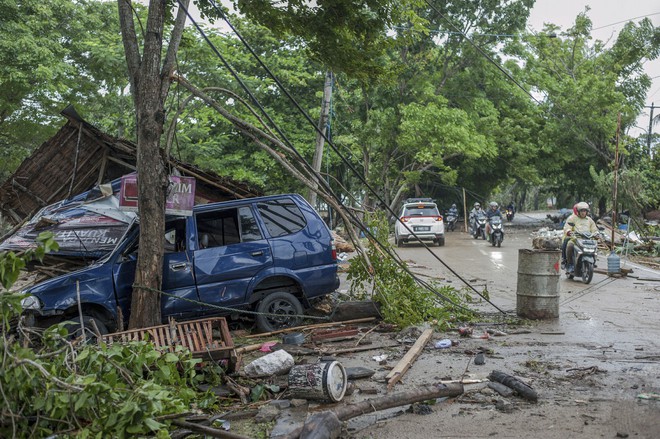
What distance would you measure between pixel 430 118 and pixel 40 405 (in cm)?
2944

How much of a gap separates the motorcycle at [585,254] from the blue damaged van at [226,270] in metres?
7.26

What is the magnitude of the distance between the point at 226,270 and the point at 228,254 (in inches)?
9.1

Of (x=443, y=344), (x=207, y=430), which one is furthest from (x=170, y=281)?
(x=207, y=430)

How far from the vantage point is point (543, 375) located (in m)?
6.96

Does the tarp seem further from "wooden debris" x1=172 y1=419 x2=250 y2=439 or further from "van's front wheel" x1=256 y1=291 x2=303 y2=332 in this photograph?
"wooden debris" x1=172 y1=419 x2=250 y2=439

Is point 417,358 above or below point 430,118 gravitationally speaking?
below

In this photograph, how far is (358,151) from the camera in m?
37.7

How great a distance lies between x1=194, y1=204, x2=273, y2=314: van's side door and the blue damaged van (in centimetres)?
1

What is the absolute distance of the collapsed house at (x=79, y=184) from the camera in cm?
1101

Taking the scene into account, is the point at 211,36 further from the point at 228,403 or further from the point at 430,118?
the point at 228,403

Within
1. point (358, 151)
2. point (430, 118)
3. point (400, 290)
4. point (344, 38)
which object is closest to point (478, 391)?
point (400, 290)

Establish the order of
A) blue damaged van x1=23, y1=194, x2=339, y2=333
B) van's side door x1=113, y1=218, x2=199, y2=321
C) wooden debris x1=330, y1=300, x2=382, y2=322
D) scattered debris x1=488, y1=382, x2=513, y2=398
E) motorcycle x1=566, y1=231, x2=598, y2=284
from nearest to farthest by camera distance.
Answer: scattered debris x1=488, y1=382, x2=513, y2=398 → blue damaged van x1=23, y1=194, x2=339, y2=333 → van's side door x1=113, y1=218, x2=199, y2=321 → wooden debris x1=330, y1=300, x2=382, y2=322 → motorcycle x1=566, y1=231, x2=598, y2=284

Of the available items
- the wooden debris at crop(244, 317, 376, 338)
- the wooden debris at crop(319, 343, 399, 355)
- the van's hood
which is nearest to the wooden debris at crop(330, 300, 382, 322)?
the wooden debris at crop(244, 317, 376, 338)

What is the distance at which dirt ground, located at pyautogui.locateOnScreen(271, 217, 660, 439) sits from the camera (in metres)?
5.41
